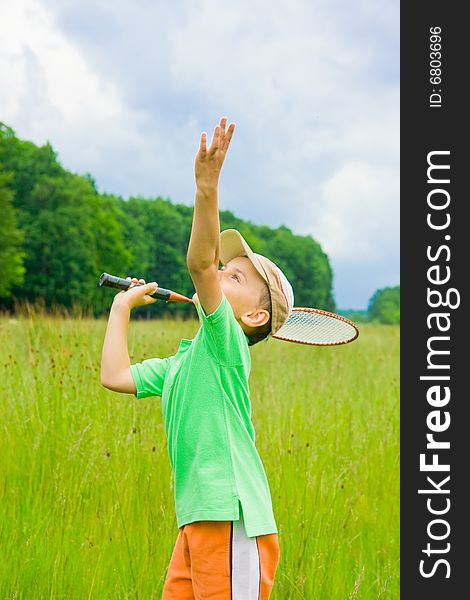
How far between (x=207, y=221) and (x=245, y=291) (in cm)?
36

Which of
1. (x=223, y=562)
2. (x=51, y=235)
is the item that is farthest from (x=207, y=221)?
(x=51, y=235)

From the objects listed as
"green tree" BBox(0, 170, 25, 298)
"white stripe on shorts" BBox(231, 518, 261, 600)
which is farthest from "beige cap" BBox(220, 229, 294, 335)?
"green tree" BBox(0, 170, 25, 298)

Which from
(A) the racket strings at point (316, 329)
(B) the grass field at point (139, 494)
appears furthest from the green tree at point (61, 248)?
(A) the racket strings at point (316, 329)

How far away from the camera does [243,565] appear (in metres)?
1.85

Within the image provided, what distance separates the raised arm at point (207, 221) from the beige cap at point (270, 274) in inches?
9.5

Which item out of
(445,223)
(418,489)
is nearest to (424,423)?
(418,489)

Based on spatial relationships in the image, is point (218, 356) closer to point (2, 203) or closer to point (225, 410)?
point (225, 410)

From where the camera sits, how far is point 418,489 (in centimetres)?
357

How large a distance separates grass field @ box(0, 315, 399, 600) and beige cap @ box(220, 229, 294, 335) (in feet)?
3.63

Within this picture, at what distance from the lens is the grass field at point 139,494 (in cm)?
280

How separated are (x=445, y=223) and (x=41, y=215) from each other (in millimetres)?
33878

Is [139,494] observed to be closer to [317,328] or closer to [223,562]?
[317,328]

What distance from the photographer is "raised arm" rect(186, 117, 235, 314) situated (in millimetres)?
1625

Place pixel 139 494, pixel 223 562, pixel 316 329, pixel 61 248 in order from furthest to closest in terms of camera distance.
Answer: pixel 61 248 → pixel 139 494 → pixel 316 329 → pixel 223 562
